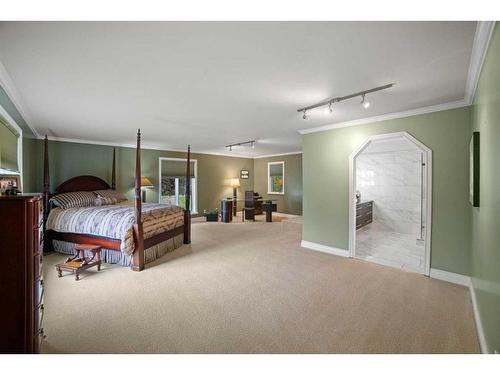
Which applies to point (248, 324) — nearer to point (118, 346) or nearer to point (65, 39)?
point (118, 346)

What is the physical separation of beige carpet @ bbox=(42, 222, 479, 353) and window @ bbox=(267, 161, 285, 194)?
5164mm

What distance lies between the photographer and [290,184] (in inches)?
335

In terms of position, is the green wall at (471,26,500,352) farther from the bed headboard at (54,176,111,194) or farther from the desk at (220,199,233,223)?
the bed headboard at (54,176,111,194)

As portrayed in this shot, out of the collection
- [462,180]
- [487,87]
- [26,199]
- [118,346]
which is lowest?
[118,346]

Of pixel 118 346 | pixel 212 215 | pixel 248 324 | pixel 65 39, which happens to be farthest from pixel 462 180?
pixel 212 215

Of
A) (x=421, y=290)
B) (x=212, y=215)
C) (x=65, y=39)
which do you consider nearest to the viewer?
(x=65, y=39)

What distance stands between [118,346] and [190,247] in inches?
109

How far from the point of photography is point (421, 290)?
9.02ft

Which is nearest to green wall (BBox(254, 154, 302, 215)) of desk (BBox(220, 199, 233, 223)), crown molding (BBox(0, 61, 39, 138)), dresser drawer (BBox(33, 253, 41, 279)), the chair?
the chair

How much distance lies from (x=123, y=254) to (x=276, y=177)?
6255 millimetres

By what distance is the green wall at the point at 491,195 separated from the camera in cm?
140

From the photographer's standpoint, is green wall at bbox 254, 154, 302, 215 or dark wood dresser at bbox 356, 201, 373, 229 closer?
dark wood dresser at bbox 356, 201, 373, 229

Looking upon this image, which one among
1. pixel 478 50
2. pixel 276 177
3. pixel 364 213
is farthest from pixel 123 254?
pixel 276 177

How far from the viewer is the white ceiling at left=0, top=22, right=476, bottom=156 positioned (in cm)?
151
